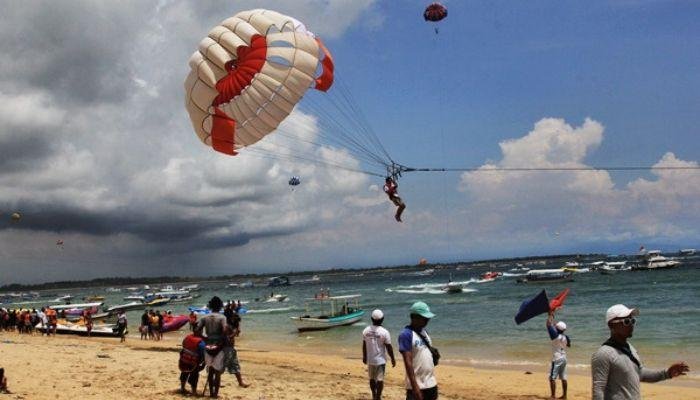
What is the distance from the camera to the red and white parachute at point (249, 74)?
13539 millimetres

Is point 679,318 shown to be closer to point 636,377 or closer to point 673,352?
point 673,352

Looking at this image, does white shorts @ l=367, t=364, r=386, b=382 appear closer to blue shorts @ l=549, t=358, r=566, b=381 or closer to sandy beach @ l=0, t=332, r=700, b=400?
sandy beach @ l=0, t=332, r=700, b=400

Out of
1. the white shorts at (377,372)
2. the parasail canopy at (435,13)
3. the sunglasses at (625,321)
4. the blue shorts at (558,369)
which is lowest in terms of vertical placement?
the blue shorts at (558,369)

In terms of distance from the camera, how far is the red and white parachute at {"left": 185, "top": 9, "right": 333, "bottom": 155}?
13539 millimetres

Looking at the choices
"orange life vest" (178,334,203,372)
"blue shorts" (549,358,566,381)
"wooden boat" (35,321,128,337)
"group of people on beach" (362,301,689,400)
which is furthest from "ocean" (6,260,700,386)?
"orange life vest" (178,334,203,372)

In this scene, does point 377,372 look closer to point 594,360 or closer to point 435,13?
point 594,360

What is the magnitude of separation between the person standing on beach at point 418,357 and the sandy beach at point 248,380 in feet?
16.3

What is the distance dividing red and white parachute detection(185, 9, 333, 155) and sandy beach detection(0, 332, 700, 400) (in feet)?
18.6

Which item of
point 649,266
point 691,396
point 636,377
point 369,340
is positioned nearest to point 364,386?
point 369,340

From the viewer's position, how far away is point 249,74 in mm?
13492

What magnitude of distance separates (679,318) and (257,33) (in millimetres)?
25002

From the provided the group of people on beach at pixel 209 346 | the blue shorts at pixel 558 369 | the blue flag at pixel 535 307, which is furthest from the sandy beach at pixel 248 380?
the blue flag at pixel 535 307

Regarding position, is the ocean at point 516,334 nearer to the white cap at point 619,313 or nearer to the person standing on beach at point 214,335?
the person standing on beach at point 214,335

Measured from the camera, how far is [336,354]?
864 inches
